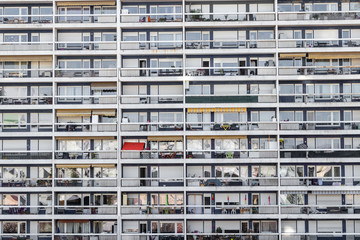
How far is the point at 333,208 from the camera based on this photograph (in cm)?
3850

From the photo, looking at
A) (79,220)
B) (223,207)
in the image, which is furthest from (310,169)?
(79,220)

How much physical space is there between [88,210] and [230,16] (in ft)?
73.2

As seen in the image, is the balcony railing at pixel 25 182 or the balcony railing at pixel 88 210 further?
the balcony railing at pixel 25 182

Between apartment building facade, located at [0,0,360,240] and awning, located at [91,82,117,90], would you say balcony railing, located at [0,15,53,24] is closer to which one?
apartment building facade, located at [0,0,360,240]

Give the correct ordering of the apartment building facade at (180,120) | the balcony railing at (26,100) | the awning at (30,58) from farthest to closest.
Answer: the balcony railing at (26,100) → the awning at (30,58) → the apartment building facade at (180,120)

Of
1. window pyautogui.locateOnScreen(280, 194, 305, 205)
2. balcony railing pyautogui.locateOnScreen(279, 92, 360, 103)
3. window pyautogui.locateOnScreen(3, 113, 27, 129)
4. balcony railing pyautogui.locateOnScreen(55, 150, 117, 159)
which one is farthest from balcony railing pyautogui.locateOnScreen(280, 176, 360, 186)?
window pyautogui.locateOnScreen(3, 113, 27, 129)

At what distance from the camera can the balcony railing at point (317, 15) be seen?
129 ft

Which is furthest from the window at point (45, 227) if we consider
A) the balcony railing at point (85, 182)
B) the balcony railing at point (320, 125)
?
the balcony railing at point (320, 125)

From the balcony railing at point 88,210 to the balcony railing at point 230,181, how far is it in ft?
23.8

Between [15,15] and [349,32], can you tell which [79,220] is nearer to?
[15,15]

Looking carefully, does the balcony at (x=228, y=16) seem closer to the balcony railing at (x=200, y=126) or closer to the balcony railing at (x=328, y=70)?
the balcony railing at (x=328, y=70)

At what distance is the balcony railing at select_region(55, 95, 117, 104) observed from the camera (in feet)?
128

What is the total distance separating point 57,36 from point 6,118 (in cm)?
908

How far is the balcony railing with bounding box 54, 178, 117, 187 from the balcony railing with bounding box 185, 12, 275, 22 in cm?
1639
